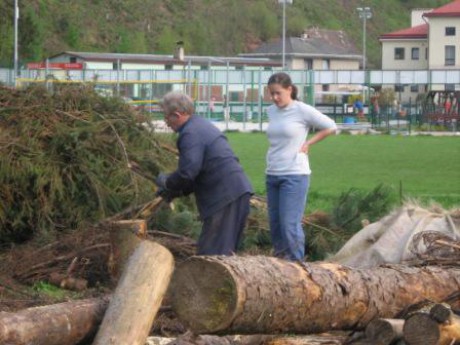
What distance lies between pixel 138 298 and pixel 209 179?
201 centimetres

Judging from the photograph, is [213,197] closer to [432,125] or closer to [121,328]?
[121,328]

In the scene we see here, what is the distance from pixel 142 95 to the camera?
53.7m

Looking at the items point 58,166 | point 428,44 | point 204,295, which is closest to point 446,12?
point 428,44

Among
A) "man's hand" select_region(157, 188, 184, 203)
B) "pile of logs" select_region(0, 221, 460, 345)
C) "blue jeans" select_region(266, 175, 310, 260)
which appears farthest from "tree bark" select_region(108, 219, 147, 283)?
"pile of logs" select_region(0, 221, 460, 345)

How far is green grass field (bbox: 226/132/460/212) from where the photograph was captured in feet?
64.8

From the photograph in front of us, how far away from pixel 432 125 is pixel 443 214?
40320mm

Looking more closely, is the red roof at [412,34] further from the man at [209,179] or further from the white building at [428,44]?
the man at [209,179]

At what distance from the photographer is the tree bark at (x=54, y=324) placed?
7.05 meters

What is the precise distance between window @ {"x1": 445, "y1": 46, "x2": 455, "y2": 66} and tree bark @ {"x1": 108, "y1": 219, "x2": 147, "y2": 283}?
3647 inches

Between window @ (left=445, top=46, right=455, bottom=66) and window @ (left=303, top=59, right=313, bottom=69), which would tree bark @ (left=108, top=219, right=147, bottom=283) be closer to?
window @ (left=445, top=46, right=455, bottom=66)

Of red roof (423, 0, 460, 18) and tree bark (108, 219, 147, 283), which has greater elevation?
red roof (423, 0, 460, 18)

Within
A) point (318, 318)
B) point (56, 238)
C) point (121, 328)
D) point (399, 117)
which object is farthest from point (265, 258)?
point (399, 117)

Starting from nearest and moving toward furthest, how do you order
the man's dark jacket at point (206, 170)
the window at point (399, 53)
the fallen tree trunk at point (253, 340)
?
the fallen tree trunk at point (253, 340) → the man's dark jacket at point (206, 170) → the window at point (399, 53)

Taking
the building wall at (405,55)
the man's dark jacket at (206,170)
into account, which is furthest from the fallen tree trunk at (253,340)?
the building wall at (405,55)
